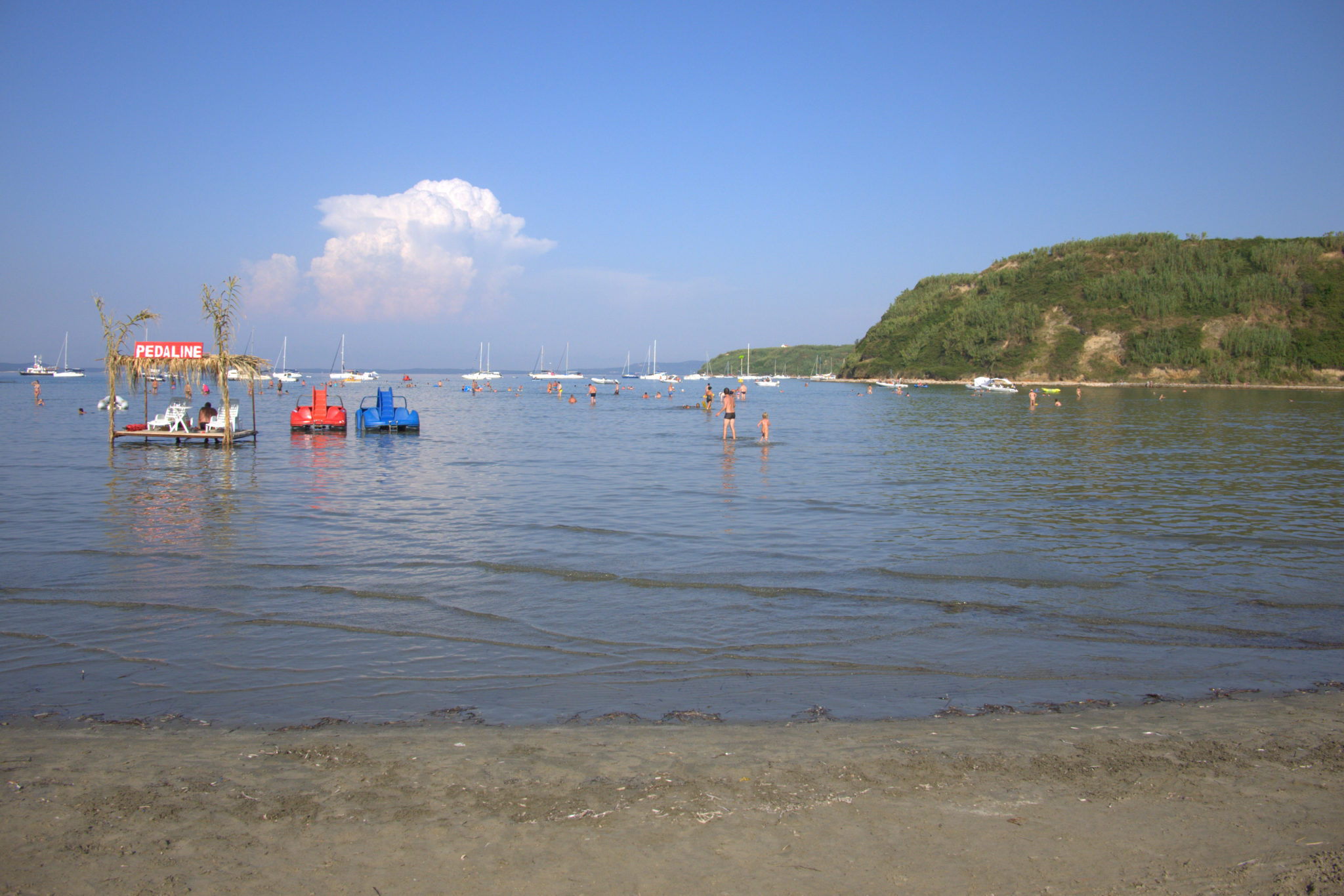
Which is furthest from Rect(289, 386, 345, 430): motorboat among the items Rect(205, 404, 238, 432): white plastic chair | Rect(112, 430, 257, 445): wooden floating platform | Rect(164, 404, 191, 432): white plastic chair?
Rect(164, 404, 191, 432): white plastic chair

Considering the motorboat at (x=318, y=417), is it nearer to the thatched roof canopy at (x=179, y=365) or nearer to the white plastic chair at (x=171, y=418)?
the white plastic chair at (x=171, y=418)

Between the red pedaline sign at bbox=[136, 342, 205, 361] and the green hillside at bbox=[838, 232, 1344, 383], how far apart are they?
112m

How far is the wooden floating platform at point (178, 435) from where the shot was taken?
2814 cm

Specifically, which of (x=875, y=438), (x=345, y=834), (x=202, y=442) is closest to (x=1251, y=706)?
(x=345, y=834)

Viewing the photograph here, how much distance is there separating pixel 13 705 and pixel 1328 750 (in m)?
9.11

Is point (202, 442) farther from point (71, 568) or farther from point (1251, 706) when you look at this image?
point (1251, 706)

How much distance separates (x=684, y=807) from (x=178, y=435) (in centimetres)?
2911

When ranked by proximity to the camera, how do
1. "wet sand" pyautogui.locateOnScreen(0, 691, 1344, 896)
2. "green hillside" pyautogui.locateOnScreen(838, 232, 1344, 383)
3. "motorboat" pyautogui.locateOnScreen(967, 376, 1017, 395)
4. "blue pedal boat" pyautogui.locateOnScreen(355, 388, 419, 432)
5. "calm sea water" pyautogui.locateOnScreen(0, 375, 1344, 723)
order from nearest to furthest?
1. "wet sand" pyautogui.locateOnScreen(0, 691, 1344, 896)
2. "calm sea water" pyautogui.locateOnScreen(0, 375, 1344, 723)
3. "blue pedal boat" pyautogui.locateOnScreen(355, 388, 419, 432)
4. "motorboat" pyautogui.locateOnScreen(967, 376, 1017, 395)
5. "green hillside" pyautogui.locateOnScreen(838, 232, 1344, 383)

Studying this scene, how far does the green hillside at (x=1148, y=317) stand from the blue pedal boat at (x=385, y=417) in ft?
335

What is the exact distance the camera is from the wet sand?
12.9ft

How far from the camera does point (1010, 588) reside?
10484 mm

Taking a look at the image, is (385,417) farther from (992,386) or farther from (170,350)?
(992,386)

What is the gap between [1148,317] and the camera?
118938 mm

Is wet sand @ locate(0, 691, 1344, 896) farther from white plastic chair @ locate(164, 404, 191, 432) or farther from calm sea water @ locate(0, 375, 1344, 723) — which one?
white plastic chair @ locate(164, 404, 191, 432)
